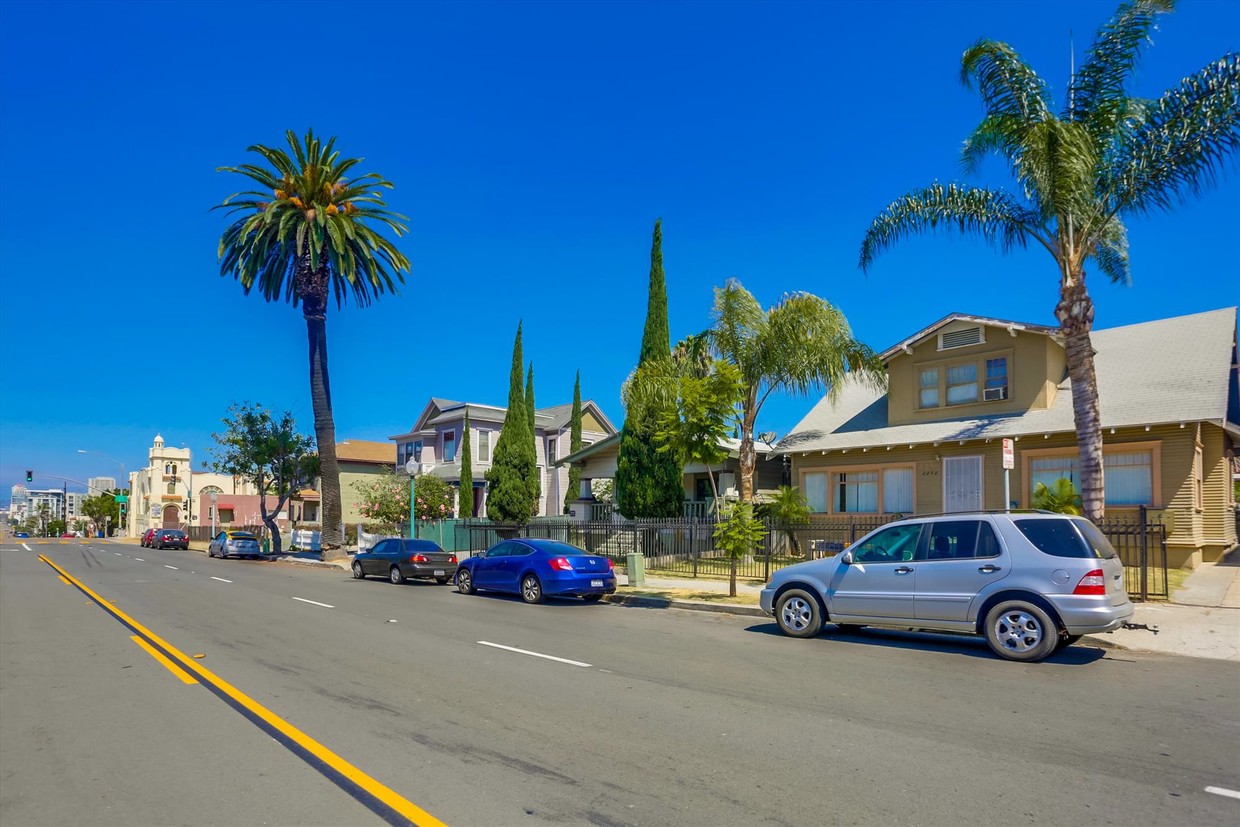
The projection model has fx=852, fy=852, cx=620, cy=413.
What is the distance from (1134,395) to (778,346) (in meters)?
9.16

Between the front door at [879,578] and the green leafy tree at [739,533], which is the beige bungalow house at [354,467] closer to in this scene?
the green leafy tree at [739,533]

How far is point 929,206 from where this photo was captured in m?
19.0

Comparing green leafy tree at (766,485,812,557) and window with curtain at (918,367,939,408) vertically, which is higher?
window with curtain at (918,367,939,408)

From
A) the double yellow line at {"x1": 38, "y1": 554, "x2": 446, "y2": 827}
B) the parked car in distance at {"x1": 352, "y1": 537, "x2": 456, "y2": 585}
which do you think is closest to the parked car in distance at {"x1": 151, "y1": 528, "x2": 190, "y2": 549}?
the parked car in distance at {"x1": 352, "y1": 537, "x2": 456, "y2": 585}

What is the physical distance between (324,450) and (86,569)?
10895 mm

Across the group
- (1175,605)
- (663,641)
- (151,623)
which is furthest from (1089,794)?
(151,623)

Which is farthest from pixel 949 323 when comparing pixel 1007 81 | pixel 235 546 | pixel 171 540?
pixel 171 540

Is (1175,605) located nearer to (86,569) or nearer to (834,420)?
(834,420)

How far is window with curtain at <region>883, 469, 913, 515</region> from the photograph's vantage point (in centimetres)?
2541

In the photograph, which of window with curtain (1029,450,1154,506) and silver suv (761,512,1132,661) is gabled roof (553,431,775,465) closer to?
window with curtain (1029,450,1154,506)

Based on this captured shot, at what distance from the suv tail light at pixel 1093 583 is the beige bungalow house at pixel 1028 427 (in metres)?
11.7

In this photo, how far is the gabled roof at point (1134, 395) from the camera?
66.7 feet

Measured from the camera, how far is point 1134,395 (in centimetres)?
2159

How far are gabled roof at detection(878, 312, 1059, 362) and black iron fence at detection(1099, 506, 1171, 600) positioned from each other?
17.8ft
